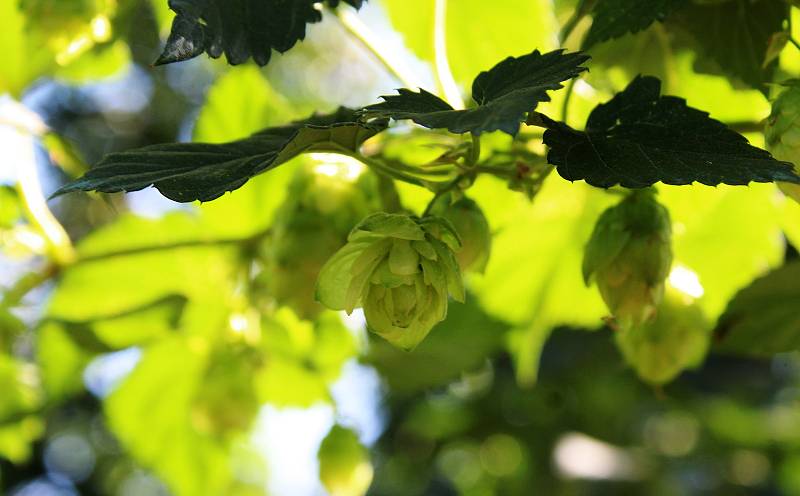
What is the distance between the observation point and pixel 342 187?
36.1 inches

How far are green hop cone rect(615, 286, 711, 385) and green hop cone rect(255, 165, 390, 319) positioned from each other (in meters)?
0.28

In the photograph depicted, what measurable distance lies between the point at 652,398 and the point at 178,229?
1379mm

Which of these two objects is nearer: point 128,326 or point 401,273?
point 401,273

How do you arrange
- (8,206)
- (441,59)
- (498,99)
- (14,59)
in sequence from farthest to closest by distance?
(14,59) → (8,206) → (441,59) → (498,99)

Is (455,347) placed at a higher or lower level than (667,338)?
lower

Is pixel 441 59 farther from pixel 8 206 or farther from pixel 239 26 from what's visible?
pixel 8 206

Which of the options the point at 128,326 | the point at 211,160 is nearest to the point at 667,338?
the point at 211,160

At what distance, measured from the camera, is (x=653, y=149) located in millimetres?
627

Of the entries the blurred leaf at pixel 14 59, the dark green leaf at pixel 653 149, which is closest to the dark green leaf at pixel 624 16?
the dark green leaf at pixel 653 149

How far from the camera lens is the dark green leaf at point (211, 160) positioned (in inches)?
23.9

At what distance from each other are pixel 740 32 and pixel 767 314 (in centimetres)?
26

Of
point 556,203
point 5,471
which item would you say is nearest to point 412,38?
point 556,203

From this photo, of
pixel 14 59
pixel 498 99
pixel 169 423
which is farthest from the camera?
pixel 169 423

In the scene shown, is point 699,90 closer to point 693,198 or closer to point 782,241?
point 693,198
